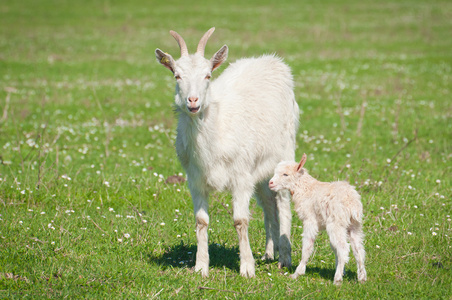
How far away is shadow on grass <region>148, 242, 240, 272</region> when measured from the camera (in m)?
6.02

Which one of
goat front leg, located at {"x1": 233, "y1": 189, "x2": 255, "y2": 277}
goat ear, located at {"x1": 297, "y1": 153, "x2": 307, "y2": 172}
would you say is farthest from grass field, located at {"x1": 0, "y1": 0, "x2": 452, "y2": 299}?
goat ear, located at {"x1": 297, "y1": 153, "x2": 307, "y2": 172}

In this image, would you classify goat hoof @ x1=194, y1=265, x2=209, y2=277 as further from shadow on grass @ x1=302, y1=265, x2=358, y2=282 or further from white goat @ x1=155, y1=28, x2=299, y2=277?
shadow on grass @ x1=302, y1=265, x2=358, y2=282

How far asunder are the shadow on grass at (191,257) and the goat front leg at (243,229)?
10.9 inches

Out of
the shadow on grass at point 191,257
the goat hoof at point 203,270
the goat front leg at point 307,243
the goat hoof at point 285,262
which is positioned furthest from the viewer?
the goat hoof at point 285,262

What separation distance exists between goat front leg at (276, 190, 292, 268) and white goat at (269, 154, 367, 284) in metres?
0.66

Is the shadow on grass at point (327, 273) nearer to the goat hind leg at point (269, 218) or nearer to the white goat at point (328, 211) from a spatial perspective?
the white goat at point (328, 211)

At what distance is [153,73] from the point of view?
67.1ft

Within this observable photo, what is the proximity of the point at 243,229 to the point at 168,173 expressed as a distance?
352 centimetres

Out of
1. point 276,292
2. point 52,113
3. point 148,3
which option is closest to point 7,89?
A: point 52,113

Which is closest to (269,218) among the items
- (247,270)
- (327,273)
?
(247,270)

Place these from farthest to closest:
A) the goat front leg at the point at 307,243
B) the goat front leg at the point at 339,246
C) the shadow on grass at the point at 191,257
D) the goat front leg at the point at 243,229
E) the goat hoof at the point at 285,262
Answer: the goat hoof at the point at 285,262 < the shadow on grass at the point at 191,257 < the goat front leg at the point at 243,229 < the goat front leg at the point at 307,243 < the goat front leg at the point at 339,246

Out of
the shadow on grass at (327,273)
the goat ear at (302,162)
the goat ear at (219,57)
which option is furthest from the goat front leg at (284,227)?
the goat ear at (219,57)

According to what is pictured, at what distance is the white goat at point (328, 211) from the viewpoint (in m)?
5.20

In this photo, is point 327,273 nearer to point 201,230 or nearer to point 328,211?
point 328,211
